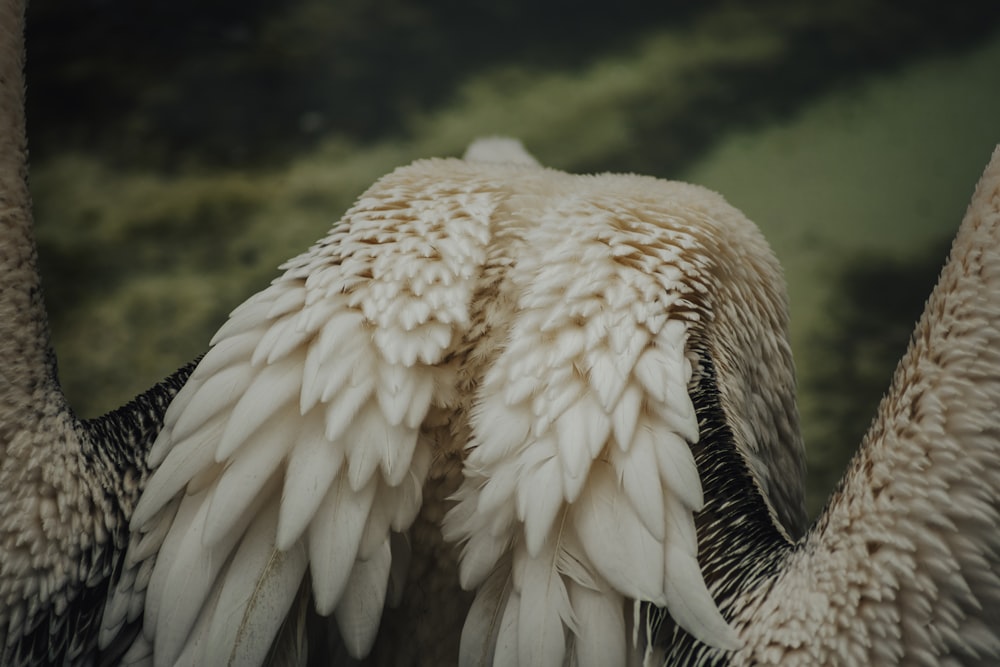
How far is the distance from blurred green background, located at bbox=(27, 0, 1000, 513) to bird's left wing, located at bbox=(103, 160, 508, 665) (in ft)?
3.73

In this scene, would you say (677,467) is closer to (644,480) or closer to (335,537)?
(644,480)

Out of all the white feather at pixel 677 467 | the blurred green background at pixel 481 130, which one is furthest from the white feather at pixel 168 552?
the blurred green background at pixel 481 130

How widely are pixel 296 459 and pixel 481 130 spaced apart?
162cm

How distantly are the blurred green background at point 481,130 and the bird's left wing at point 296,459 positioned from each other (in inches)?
44.8

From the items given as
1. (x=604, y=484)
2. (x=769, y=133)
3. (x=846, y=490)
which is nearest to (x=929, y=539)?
(x=846, y=490)

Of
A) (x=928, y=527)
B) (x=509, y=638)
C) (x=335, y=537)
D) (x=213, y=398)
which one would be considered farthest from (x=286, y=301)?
(x=928, y=527)

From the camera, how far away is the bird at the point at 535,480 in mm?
638

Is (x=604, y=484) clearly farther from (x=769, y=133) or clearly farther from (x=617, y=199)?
(x=769, y=133)

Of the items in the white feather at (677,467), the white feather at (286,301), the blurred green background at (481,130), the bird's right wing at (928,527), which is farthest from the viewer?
the blurred green background at (481,130)

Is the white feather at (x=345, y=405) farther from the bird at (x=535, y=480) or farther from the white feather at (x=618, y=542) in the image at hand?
the white feather at (x=618, y=542)

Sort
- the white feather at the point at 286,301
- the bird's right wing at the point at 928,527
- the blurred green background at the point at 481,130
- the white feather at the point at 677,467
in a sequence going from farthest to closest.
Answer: the blurred green background at the point at 481,130 → the white feather at the point at 286,301 → the white feather at the point at 677,467 → the bird's right wing at the point at 928,527

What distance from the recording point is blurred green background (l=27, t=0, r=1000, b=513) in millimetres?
1956

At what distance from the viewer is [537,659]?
706 mm

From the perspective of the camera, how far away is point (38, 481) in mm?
802
